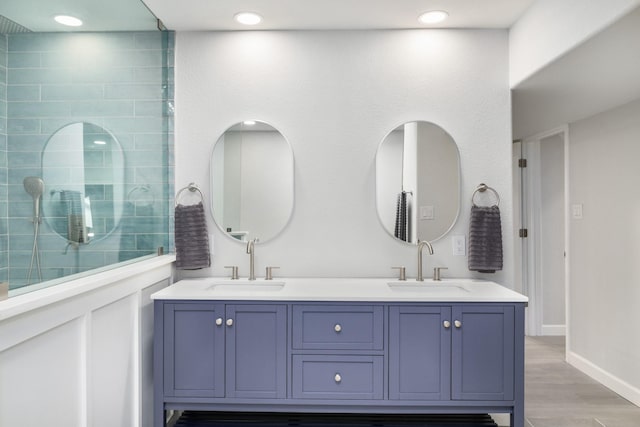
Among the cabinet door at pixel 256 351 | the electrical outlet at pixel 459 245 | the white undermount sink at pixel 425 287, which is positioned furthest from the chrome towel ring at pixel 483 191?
the cabinet door at pixel 256 351

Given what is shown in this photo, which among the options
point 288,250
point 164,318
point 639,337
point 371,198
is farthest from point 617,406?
point 164,318

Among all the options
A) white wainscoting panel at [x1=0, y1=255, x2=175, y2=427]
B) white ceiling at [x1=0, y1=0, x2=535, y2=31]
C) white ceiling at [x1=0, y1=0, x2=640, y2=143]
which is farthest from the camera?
white ceiling at [x1=0, y1=0, x2=535, y2=31]

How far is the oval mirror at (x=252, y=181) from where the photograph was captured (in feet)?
8.66

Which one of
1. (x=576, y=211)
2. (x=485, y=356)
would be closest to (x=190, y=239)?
(x=485, y=356)

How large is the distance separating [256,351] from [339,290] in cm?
54

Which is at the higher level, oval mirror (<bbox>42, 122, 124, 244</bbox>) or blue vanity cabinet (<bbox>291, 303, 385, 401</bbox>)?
oval mirror (<bbox>42, 122, 124, 244</bbox>)

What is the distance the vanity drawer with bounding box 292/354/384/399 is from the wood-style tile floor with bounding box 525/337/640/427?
42.6 inches

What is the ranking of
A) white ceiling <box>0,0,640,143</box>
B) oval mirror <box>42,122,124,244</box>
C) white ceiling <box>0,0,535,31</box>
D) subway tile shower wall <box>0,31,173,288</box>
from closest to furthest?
subway tile shower wall <box>0,31,173,288</box> → oval mirror <box>42,122,124,244</box> → white ceiling <box>0,0,640,143</box> → white ceiling <box>0,0,535,31</box>

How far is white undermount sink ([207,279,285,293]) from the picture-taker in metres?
2.50

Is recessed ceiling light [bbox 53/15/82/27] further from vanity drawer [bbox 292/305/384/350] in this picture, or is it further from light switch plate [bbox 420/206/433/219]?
light switch plate [bbox 420/206/433/219]

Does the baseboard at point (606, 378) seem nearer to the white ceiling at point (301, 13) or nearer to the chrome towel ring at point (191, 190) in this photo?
the white ceiling at point (301, 13)

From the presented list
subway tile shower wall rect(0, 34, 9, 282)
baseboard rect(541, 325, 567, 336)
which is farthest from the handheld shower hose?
baseboard rect(541, 325, 567, 336)

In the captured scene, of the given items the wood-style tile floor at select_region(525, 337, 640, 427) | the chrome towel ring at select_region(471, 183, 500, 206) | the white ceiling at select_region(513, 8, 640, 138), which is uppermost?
the white ceiling at select_region(513, 8, 640, 138)

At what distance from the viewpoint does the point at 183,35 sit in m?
2.66
